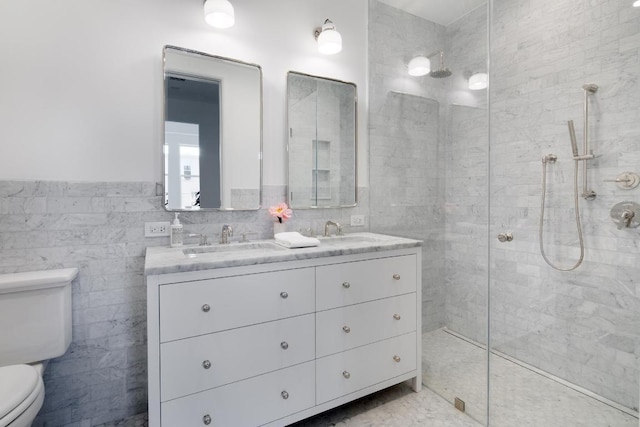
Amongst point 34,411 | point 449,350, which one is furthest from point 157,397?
point 449,350

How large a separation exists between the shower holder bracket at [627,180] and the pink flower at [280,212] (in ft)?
6.08

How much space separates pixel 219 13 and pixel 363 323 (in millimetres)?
2033

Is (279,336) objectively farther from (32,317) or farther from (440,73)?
(440,73)

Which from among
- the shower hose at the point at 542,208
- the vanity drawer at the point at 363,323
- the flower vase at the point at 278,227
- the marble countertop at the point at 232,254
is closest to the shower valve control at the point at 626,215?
the shower hose at the point at 542,208

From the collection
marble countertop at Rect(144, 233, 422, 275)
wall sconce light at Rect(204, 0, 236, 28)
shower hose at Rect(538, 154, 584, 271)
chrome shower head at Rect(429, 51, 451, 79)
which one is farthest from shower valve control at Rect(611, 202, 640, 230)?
wall sconce light at Rect(204, 0, 236, 28)

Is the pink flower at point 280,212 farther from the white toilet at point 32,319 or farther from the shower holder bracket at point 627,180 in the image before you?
the shower holder bracket at point 627,180

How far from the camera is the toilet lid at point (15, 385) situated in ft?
3.51

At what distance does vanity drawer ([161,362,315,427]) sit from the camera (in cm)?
135

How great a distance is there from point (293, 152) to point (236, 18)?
937mm

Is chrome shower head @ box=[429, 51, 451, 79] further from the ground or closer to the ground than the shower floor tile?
further from the ground

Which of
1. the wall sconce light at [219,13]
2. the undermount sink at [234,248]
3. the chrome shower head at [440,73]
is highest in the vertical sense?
the wall sconce light at [219,13]

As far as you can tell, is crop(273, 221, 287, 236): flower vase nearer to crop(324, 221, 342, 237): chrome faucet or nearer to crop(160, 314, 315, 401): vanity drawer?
crop(324, 221, 342, 237): chrome faucet

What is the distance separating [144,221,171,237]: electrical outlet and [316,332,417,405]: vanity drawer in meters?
1.16

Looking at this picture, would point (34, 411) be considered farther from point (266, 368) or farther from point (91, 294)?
point (266, 368)
